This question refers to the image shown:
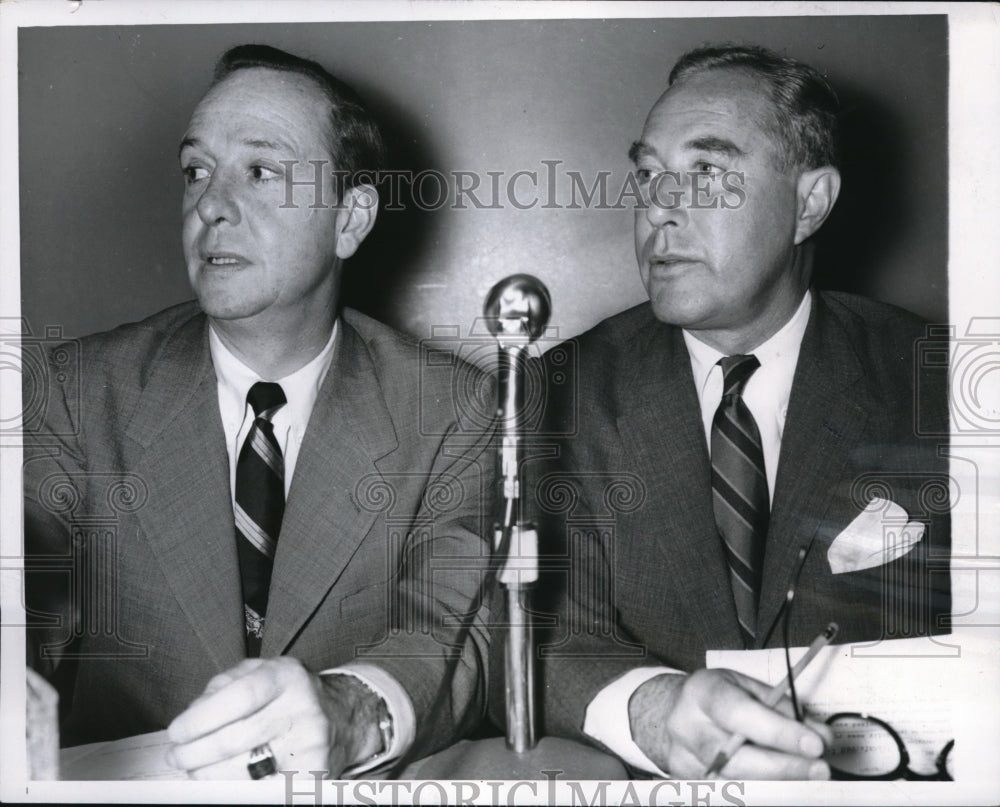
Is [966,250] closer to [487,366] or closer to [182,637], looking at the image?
[487,366]

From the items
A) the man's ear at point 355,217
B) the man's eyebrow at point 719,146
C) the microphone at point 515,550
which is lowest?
the microphone at point 515,550

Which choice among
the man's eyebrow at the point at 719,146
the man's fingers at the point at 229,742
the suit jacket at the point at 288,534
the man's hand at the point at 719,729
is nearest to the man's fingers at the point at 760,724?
the man's hand at the point at 719,729

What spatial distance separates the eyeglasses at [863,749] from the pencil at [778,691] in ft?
0.07

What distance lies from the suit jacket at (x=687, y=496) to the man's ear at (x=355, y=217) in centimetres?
28

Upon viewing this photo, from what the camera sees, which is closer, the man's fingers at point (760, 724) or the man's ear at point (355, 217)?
the man's fingers at point (760, 724)

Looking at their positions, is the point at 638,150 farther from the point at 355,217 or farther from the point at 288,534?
the point at 288,534

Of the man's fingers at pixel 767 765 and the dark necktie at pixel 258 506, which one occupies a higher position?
the dark necktie at pixel 258 506

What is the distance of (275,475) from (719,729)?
1.93ft

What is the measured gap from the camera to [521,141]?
120 cm

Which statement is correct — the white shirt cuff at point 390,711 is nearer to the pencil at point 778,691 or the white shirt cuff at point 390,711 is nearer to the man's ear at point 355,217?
the pencil at point 778,691

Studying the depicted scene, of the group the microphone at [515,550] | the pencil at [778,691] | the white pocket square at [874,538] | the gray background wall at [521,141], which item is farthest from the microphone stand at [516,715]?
the white pocket square at [874,538]

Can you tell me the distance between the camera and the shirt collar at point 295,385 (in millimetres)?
1188

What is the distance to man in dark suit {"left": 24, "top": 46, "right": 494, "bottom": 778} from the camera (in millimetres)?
1162

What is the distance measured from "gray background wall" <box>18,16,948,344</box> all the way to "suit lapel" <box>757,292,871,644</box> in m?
0.07
